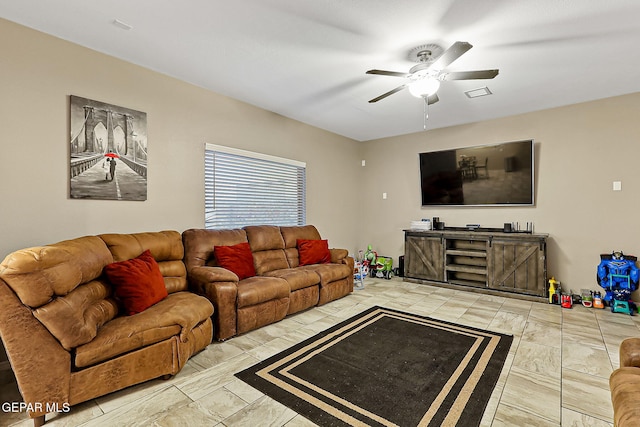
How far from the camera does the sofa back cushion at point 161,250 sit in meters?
2.72

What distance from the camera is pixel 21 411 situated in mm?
1938

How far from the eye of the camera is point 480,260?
4859 mm

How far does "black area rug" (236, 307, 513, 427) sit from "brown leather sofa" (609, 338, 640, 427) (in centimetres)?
75

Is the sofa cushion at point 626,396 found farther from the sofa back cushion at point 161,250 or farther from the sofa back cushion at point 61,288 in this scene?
the sofa back cushion at point 161,250

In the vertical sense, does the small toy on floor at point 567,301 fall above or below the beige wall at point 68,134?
below

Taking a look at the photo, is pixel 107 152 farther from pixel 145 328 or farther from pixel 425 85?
pixel 425 85

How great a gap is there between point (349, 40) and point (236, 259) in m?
2.58

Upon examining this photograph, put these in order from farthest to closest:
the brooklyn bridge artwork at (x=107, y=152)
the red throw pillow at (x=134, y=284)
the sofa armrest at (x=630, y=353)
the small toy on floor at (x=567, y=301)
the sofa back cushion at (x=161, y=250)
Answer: the small toy on floor at (x=567, y=301) < the brooklyn bridge artwork at (x=107, y=152) < the sofa back cushion at (x=161, y=250) < the red throw pillow at (x=134, y=284) < the sofa armrest at (x=630, y=353)

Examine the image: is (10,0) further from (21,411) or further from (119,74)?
(21,411)

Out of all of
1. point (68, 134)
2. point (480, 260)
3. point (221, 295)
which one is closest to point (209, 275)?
point (221, 295)

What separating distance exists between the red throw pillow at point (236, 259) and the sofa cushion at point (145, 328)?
802 mm

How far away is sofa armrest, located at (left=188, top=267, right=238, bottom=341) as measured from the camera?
2.89m

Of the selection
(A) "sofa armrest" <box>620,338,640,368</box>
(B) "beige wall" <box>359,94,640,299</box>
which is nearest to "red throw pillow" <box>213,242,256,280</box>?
(A) "sofa armrest" <box>620,338,640,368</box>

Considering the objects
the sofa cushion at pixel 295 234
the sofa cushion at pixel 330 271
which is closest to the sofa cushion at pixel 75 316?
the sofa cushion at pixel 330 271
